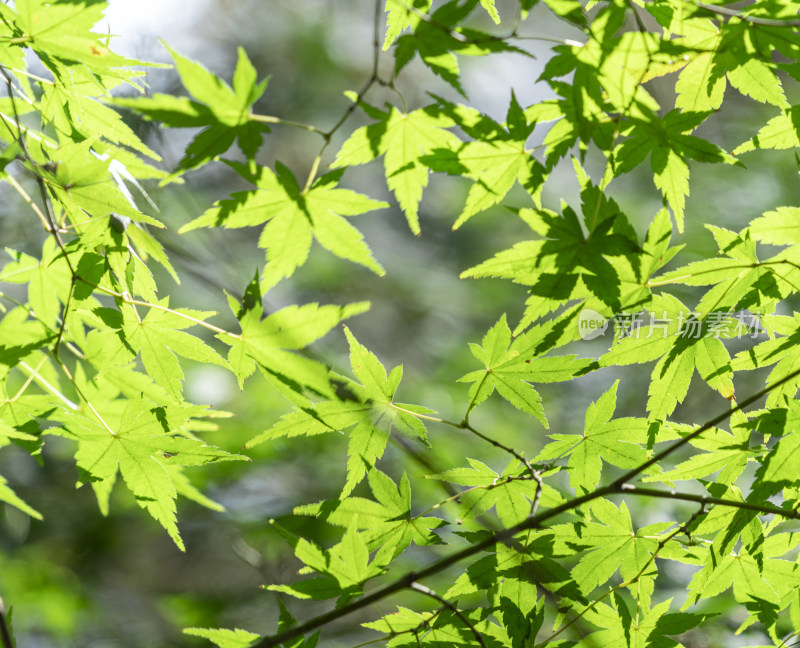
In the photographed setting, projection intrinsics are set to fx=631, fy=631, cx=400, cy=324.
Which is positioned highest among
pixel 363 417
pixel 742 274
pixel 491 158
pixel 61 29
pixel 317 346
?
pixel 61 29

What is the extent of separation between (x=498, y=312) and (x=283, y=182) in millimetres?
4255

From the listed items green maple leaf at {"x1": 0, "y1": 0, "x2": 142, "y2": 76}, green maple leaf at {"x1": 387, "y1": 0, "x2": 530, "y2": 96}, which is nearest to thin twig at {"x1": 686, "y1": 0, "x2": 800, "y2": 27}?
green maple leaf at {"x1": 387, "y1": 0, "x2": 530, "y2": 96}

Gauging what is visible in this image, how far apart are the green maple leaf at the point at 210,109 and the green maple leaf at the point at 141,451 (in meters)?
0.43

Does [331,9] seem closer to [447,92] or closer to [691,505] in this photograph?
[447,92]

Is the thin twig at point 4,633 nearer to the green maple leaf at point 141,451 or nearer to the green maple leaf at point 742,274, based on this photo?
the green maple leaf at point 141,451

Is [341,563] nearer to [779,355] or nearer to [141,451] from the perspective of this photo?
[141,451]

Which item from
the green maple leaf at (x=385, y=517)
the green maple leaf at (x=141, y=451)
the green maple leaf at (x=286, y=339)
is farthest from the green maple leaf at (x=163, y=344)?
the green maple leaf at (x=385, y=517)

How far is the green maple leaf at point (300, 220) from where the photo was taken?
811mm

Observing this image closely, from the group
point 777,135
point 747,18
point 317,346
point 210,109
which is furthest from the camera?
point 317,346

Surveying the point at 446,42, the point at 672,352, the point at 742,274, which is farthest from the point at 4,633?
the point at 742,274

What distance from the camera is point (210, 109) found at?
0.72m

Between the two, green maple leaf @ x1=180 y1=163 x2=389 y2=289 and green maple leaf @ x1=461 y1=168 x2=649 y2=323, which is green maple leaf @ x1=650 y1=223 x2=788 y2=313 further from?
green maple leaf @ x1=180 y1=163 x2=389 y2=289

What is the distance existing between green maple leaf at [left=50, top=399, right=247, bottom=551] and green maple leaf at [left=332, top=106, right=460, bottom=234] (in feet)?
1.57

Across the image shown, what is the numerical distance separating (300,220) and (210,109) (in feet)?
0.59
